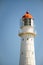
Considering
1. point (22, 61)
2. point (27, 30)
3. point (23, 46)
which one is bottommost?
point (22, 61)

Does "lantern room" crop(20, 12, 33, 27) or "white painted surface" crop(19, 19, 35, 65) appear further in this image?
"lantern room" crop(20, 12, 33, 27)

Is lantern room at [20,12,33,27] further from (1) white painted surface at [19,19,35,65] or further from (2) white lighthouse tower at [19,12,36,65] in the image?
(1) white painted surface at [19,19,35,65]

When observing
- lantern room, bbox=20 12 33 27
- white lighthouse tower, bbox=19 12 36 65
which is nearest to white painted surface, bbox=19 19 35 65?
white lighthouse tower, bbox=19 12 36 65

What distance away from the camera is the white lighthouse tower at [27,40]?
15.9 m

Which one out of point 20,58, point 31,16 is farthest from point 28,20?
point 20,58

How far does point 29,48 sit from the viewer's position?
52.6ft

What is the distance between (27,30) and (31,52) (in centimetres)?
149

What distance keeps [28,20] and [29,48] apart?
186 centimetres

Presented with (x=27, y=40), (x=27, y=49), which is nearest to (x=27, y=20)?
(x=27, y=40)

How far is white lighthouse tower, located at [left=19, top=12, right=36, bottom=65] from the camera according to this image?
52.3 feet

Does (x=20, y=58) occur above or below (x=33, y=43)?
below

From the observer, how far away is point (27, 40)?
637 inches

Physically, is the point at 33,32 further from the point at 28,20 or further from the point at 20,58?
the point at 20,58

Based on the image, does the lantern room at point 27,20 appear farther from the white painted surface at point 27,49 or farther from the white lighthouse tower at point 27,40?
the white painted surface at point 27,49
